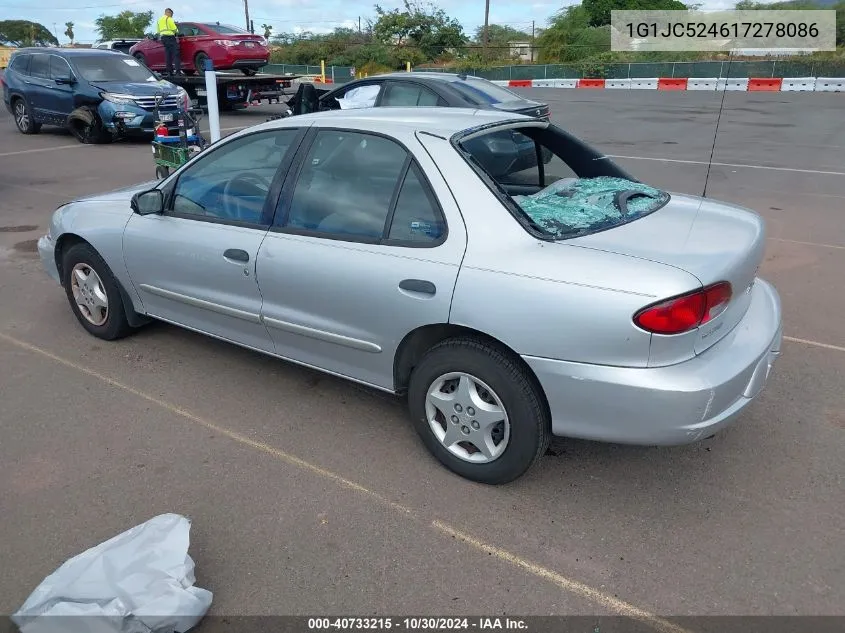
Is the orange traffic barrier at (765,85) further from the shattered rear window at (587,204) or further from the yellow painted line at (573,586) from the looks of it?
the yellow painted line at (573,586)

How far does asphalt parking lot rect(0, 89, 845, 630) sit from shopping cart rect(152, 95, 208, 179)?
3335 mm

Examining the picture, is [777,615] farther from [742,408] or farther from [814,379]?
[814,379]

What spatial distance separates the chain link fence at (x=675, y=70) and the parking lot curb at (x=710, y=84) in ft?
2.87

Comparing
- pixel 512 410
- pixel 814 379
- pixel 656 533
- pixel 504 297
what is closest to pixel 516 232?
pixel 504 297

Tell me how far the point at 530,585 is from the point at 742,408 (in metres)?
1.16

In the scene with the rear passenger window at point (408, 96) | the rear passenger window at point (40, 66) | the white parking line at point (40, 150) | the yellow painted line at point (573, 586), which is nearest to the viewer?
the yellow painted line at point (573, 586)

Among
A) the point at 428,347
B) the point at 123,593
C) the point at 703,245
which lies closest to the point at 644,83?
the point at 703,245

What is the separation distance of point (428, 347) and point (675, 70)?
33091 mm

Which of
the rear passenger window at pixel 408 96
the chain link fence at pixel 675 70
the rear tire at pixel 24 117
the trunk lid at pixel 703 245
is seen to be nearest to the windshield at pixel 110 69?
the rear tire at pixel 24 117

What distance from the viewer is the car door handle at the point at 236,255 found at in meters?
3.66

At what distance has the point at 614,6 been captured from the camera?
6147 centimetres

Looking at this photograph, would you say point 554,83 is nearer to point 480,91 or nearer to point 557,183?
point 480,91

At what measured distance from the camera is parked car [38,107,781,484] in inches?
106

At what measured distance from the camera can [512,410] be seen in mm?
2924
